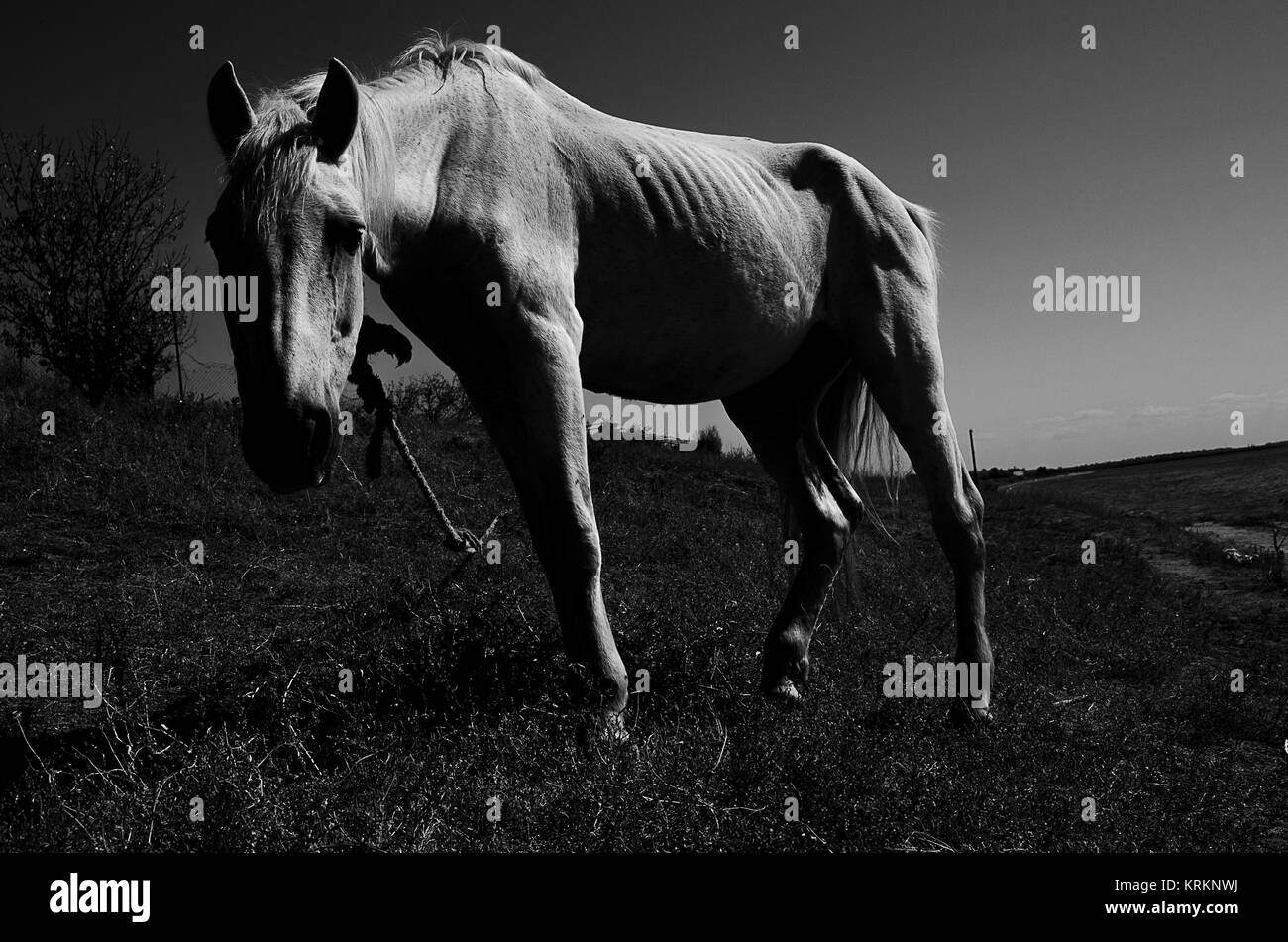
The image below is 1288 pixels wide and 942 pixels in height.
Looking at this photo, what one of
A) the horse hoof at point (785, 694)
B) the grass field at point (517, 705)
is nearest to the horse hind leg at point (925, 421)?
the grass field at point (517, 705)

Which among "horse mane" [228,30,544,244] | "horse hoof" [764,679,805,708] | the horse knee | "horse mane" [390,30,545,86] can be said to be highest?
"horse mane" [390,30,545,86]

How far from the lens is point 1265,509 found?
1788 cm

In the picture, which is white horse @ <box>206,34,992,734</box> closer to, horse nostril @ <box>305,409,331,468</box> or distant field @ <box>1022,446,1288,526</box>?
horse nostril @ <box>305,409,331,468</box>

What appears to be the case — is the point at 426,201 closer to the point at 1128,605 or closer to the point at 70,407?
the point at 1128,605

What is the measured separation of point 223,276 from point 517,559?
15.0 ft

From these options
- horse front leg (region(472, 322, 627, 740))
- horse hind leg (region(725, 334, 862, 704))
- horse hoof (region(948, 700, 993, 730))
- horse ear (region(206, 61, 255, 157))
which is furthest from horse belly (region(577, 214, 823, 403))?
horse hoof (region(948, 700, 993, 730))

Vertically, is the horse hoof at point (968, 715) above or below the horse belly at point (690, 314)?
below

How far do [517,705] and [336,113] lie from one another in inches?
85.7

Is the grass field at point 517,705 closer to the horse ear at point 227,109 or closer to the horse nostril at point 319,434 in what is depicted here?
the horse nostril at point 319,434

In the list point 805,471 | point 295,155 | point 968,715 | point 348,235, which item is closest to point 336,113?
point 295,155

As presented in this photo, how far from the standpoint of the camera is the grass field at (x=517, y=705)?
2502mm

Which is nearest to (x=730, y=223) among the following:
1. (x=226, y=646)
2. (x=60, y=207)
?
(x=226, y=646)

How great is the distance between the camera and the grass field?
2502 mm

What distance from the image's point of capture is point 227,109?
283 centimetres
